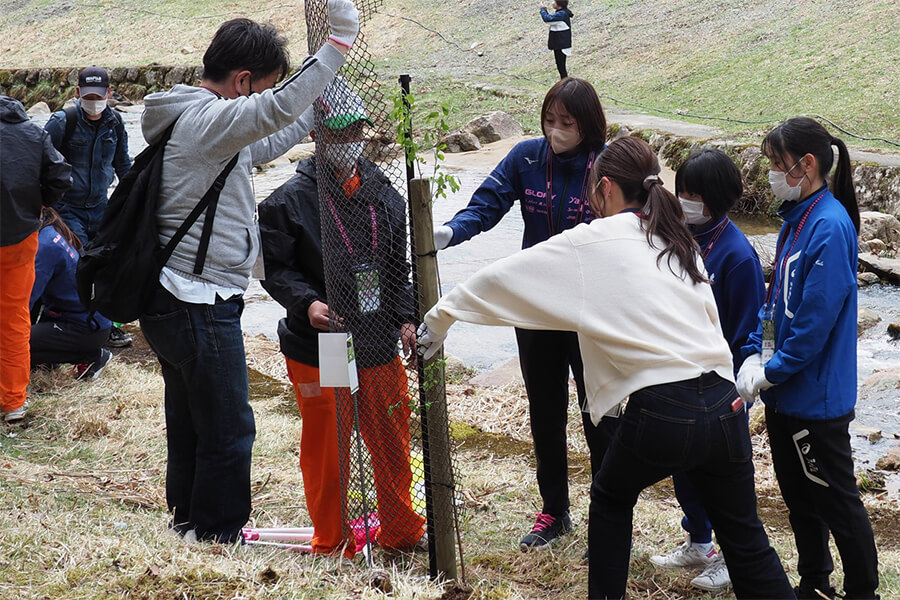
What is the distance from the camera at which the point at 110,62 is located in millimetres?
34500

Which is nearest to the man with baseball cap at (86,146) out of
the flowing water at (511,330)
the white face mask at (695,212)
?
the flowing water at (511,330)

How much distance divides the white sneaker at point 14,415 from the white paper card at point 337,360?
2.92 m

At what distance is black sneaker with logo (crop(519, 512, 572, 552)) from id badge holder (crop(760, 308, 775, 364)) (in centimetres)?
108

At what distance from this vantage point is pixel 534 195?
11.3 feet

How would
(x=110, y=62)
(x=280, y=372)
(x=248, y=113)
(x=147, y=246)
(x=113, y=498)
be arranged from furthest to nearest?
(x=110, y=62)
(x=280, y=372)
(x=113, y=498)
(x=147, y=246)
(x=248, y=113)

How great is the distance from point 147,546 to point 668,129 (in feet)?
42.9

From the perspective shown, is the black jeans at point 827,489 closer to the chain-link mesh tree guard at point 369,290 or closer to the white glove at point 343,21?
the chain-link mesh tree guard at point 369,290

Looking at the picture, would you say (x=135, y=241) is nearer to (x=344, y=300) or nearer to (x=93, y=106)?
(x=344, y=300)

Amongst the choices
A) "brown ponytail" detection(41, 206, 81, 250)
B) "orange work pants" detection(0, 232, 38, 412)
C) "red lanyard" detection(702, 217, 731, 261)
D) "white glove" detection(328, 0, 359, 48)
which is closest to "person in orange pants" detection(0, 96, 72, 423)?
"orange work pants" detection(0, 232, 38, 412)

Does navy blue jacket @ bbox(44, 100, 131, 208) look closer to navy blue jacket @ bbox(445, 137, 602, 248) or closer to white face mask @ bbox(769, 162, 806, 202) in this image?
navy blue jacket @ bbox(445, 137, 602, 248)

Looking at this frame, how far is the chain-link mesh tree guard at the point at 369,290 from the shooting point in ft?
9.32

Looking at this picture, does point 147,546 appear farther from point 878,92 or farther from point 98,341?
point 878,92

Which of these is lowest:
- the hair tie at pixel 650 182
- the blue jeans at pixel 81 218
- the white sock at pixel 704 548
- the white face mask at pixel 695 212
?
the white sock at pixel 704 548

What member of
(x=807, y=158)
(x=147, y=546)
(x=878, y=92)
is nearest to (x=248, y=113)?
(x=147, y=546)
